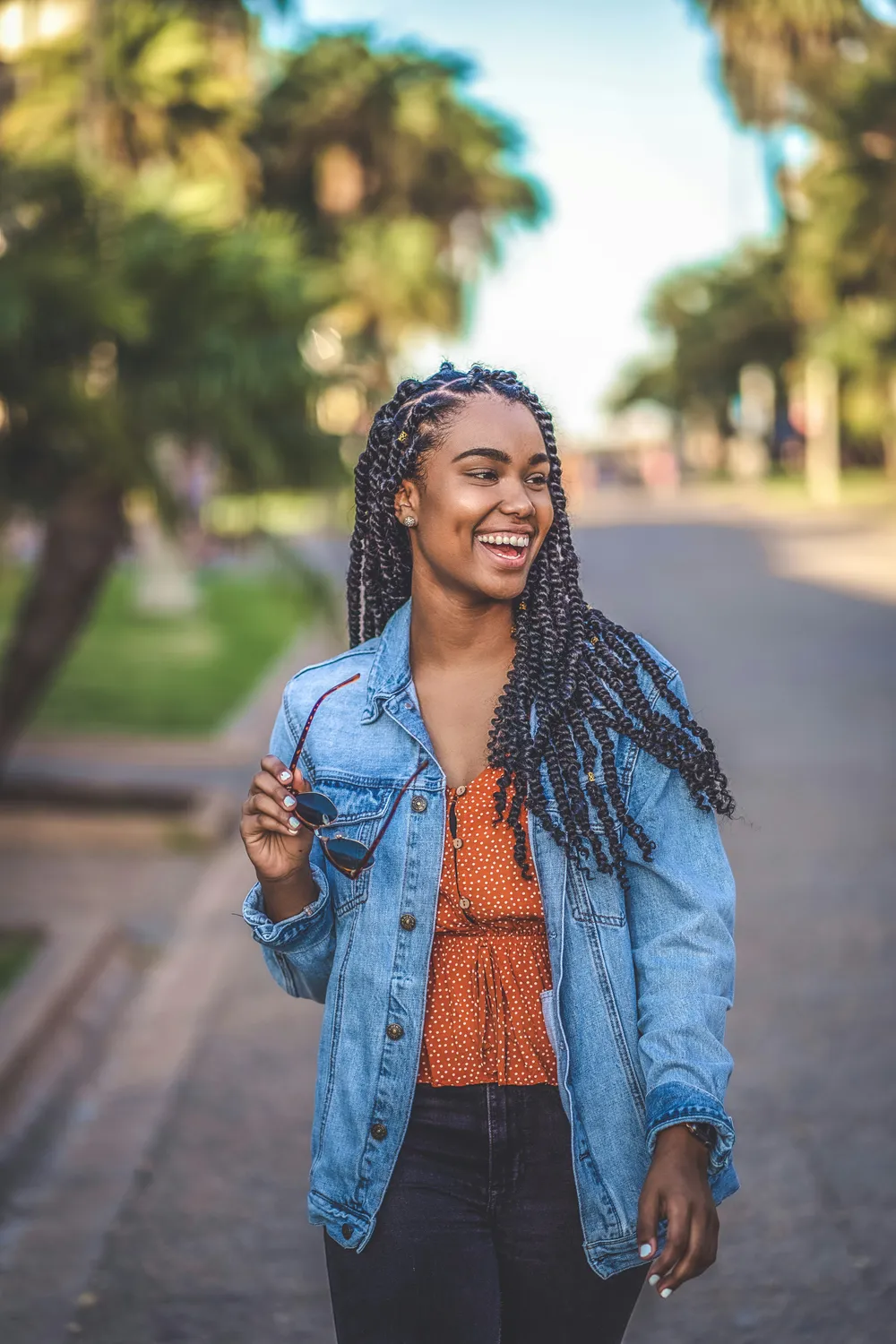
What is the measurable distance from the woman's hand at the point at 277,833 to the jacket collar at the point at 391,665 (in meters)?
0.17

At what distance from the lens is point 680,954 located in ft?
7.12

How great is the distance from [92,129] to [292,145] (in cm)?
1262

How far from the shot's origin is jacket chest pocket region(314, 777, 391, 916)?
2270 mm

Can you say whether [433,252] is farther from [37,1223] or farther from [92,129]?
[37,1223]

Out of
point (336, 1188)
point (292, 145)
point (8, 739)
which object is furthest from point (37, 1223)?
point (292, 145)

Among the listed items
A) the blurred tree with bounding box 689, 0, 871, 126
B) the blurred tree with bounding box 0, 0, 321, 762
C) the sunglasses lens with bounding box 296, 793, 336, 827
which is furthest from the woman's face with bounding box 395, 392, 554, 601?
the blurred tree with bounding box 689, 0, 871, 126

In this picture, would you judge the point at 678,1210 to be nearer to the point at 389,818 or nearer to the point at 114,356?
the point at 389,818

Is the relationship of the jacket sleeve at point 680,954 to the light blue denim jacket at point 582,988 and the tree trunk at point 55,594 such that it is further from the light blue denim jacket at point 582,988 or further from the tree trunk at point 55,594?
the tree trunk at point 55,594

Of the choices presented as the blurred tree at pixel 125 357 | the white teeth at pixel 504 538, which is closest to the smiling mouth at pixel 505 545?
the white teeth at pixel 504 538

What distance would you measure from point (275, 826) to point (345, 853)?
108mm

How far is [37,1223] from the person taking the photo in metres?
4.25

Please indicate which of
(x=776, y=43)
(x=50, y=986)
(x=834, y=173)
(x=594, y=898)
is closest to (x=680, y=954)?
(x=594, y=898)

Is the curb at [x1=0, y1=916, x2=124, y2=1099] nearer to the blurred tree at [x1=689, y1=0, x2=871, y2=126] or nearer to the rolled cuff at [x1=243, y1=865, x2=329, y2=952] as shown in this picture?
the rolled cuff at [x1=243, y1=865, x2=329, y2=952]

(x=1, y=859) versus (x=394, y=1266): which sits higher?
(x=394, y=1266)
